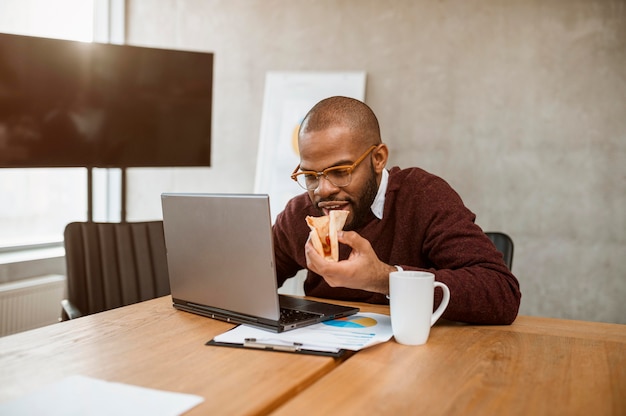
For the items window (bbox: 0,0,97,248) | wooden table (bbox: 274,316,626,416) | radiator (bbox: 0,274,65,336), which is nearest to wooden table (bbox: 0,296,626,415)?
wooden table (bbox: 274,316,626,416)

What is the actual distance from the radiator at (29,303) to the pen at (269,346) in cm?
243

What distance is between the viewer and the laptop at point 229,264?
1.38 meters

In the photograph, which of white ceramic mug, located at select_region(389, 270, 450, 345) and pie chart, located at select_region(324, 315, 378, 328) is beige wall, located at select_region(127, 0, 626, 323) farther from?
white ceramic mug, located at select_region(389, 270, 450, 345)

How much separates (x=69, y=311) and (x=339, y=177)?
0.97 m

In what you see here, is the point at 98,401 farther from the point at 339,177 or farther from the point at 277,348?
the point at 339,177

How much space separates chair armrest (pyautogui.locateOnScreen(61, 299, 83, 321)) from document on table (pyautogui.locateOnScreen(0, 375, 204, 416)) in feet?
3.18

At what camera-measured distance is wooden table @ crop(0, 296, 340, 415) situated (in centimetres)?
106

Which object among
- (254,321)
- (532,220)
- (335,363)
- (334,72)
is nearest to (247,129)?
(334,72)

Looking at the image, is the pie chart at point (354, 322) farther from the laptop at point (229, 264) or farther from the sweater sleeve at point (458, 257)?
the sweater sleeve at point (458, 257)

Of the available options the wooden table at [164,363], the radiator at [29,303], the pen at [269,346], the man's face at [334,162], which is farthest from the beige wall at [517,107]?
the pen at [269,346]

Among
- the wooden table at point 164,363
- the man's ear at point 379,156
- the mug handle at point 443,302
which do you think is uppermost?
the man's ear at point 379,156

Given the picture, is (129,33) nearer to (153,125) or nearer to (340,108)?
(153,125)

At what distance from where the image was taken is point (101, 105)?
296 centimetres

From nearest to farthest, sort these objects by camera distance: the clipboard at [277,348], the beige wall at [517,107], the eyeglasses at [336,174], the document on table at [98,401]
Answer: the document on table at [98,401] → the clipboard at [277,348] → the eyeglasses at [336,174] → the beige wall at [517,107]
